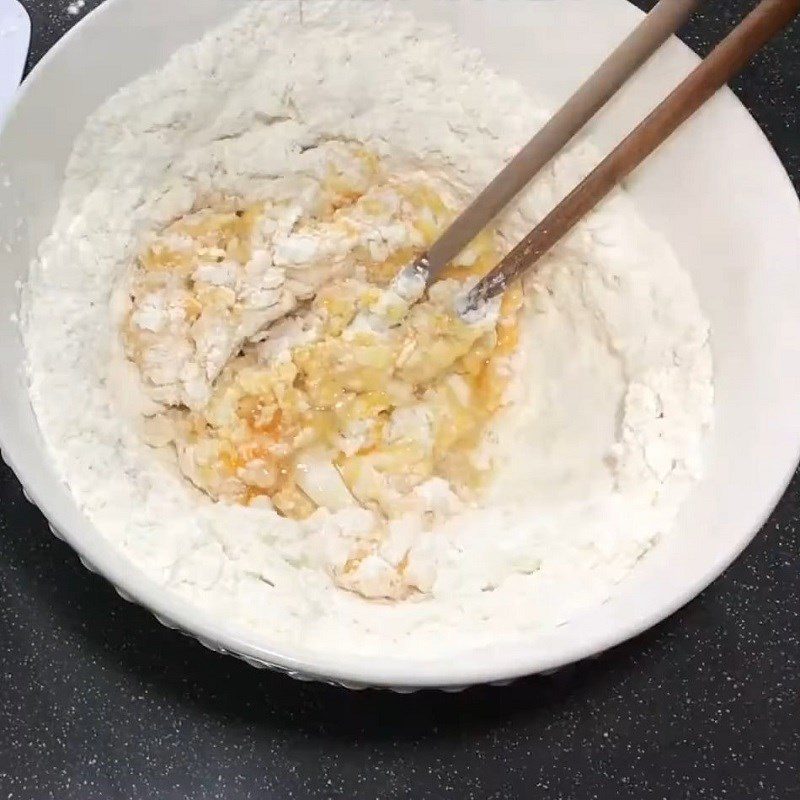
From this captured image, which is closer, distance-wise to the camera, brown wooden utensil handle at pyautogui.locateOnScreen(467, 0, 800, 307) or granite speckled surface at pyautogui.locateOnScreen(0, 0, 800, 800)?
brown wooden utensil handle at pyautogui.locateOnScreen(467, 0, 800, 307)

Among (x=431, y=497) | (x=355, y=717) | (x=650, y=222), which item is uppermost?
(x=650, y=222)

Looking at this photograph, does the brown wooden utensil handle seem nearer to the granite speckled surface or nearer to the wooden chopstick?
→ the wooden chopstick

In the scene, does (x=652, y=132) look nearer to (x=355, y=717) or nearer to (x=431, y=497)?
(x=431, y=497)

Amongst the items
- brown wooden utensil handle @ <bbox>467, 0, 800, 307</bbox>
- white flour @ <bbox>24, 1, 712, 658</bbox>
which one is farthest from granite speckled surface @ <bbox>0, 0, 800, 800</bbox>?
brown wooden utensil handle @ <bbox>467, 0, 800, 307</bbox>

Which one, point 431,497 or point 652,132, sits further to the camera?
point 431,497

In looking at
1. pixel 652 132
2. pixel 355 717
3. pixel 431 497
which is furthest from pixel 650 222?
pixel 355 717

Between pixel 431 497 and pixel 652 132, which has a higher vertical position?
pixel 652 132
